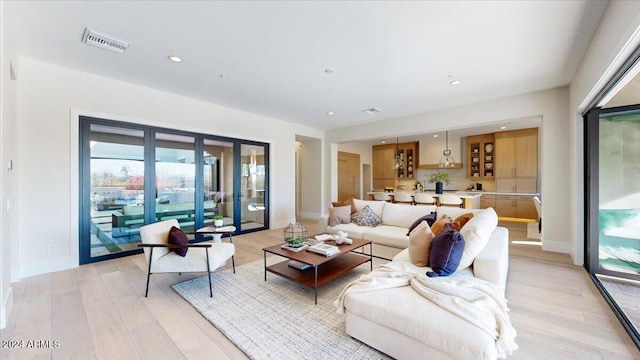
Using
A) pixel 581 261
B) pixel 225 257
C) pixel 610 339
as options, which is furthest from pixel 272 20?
pixel 581 261

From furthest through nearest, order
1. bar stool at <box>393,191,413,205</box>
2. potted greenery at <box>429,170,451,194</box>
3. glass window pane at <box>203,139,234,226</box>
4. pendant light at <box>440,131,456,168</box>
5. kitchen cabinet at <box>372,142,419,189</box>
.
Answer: kitchen cabinet at <box>372,142,419,189</box>, pendant light at <box>440,131,456,168</box>, potted greenery at <box>429,170,451,194</box>, bar stool at <box>393,191,413,205</box>, glass window pane at <box>203,139,234,226</box>

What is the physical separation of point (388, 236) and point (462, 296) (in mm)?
2011

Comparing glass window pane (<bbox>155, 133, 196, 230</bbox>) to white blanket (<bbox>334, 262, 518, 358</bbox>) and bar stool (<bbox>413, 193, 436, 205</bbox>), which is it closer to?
white blanket (<bbox>334, 262, 518, 358</bbox>)

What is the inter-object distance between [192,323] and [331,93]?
393 centimetres

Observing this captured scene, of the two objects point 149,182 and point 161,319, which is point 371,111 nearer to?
point 149,182

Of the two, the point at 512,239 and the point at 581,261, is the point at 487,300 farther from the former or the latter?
the point at 512,239

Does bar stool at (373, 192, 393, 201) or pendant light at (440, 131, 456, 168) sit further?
pendant light at (440, 131, 456, 168)

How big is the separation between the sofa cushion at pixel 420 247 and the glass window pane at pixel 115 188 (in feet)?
14.6

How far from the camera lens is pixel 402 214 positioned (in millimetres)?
4406

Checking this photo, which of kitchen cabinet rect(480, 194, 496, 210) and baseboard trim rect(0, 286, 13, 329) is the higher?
kitchen cabinet rect(480, 194, 496, 210)

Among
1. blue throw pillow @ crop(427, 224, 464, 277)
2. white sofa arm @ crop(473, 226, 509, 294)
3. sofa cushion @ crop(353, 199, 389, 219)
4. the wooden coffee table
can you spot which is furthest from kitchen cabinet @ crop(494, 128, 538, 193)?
blue throw pillow @ crop(427, 224, 464, 277)

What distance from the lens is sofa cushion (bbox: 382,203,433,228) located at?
4.28 m

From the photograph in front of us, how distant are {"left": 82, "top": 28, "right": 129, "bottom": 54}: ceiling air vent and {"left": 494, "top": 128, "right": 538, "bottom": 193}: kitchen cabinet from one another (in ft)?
30.4

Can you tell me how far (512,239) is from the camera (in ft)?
17.1
